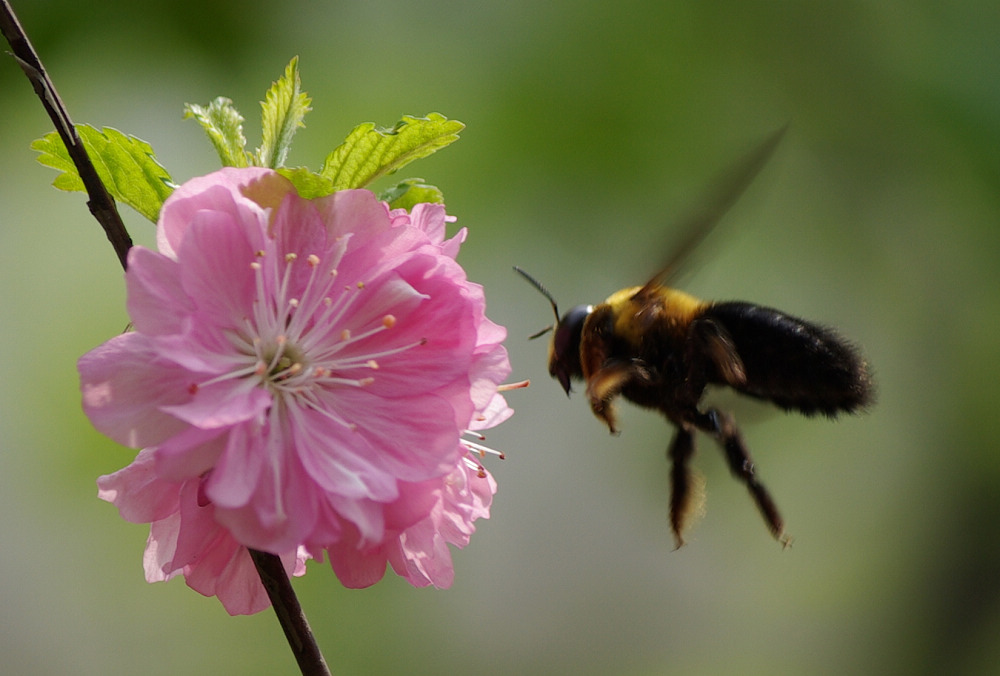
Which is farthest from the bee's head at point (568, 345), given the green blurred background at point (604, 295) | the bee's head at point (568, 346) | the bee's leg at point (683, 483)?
the green blurred background at point (604, 295)

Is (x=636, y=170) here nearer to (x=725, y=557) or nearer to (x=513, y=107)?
(x=513, y=107)

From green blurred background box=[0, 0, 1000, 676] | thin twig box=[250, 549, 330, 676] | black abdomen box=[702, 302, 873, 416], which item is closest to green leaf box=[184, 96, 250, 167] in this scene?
thin twig box=[250, 549, 330, 676]

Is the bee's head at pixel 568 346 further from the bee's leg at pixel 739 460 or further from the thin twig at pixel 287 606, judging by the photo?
the thin twig at pixel 287 606

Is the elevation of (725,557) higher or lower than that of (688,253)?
lower

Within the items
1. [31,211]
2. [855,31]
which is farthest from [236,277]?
[855,31]

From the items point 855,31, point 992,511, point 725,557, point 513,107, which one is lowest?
point 725,557

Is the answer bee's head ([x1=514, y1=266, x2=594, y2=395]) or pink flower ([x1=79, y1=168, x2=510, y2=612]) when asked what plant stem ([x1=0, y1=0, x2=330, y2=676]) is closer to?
pink flower ([x1=79, y1=168, x2=510, y2=612])
